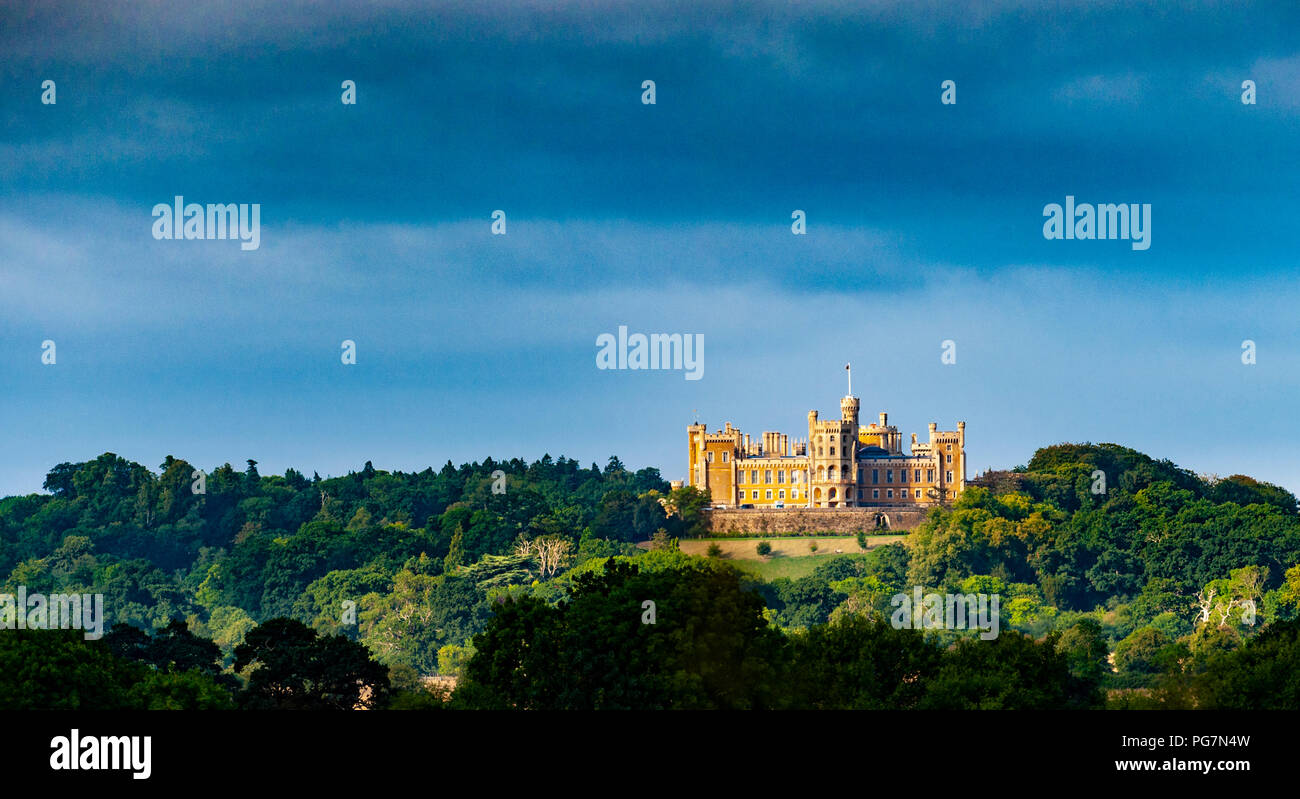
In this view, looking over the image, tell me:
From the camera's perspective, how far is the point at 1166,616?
110 meters

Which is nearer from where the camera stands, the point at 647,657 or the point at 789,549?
the point at 647,657

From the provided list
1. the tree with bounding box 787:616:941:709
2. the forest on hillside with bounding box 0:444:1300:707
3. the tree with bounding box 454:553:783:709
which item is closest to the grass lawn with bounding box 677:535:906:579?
the forest on hillside with bounding box 0:444:1300:707

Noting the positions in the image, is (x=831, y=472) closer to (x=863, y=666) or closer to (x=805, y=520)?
(x=805, y=520)

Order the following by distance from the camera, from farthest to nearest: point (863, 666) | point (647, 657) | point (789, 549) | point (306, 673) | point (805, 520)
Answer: point (805, 520)
point (789, 549)
point (863, 666)
point (306, 673)
point (647, 657)

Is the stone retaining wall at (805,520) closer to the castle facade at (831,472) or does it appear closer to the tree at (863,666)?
the castle facade at (831,472)

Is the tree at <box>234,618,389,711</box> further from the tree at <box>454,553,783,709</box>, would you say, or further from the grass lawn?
the grass lawn

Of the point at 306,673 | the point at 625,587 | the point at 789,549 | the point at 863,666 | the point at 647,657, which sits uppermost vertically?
the point at 789,549

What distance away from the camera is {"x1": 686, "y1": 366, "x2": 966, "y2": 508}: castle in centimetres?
12912

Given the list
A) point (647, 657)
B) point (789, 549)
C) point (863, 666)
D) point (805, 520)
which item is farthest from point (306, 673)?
point (805, 520)

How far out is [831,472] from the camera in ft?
424

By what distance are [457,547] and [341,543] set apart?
7805mm

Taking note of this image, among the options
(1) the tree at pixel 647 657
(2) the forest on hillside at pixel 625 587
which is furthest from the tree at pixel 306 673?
(1) the tree at pixel 647 657
